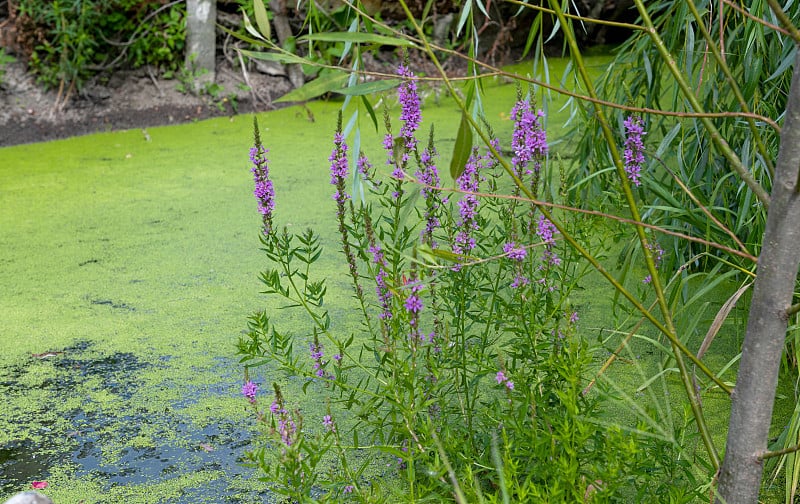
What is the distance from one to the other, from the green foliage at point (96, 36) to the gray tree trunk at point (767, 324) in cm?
433

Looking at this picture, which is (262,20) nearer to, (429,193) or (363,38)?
(363,38)

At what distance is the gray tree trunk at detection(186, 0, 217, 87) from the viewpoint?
16.2 ft

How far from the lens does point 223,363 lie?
2180mm

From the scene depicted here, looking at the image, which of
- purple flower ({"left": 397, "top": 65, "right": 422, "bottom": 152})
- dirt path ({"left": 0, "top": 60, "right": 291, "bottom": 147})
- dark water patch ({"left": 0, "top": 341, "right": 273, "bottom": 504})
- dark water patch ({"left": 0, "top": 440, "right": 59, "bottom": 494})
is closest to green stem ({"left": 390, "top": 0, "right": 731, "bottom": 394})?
purple flower ({"left": 397, "top": 65, "right": 422, "bottom": 152})

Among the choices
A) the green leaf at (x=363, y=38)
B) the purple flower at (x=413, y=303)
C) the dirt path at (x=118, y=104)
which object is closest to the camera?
the green leaf at (x=363, y=38)

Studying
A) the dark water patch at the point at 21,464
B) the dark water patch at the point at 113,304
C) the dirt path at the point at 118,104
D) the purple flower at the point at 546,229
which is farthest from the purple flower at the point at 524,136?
the dirt path at the point at 118,104

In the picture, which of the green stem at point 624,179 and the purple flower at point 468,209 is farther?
the purple flower at point 468,209

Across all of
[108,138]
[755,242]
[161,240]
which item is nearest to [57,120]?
[108,138]

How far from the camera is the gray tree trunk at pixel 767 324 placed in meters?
0.89

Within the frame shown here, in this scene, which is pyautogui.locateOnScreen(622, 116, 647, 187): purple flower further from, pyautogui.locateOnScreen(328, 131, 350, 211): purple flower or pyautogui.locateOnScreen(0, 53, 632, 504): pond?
pyautogui.locateOnScreen(0, 53, 632, 504): pond

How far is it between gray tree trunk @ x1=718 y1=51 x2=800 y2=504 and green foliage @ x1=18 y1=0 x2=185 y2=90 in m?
4.33

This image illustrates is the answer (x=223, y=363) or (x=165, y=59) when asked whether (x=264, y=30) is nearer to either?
(x=223, y=363)

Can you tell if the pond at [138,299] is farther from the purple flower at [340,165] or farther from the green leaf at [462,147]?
the green leaf at [462,147]

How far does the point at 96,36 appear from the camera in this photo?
16.1 ft
